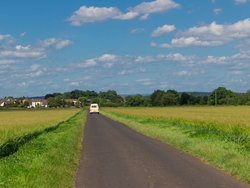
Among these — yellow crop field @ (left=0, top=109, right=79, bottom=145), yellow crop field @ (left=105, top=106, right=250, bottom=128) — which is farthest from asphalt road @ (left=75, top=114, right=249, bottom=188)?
yellow crop field @ (left=105, top=106, right=250, bottom=128)

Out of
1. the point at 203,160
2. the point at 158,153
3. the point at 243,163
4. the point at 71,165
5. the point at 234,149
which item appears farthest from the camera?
the point at 158,153

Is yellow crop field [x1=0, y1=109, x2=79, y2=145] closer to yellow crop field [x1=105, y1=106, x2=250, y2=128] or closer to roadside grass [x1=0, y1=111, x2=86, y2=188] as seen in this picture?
roadside grass [x1=0, y1=111, x2=86, y2=188]

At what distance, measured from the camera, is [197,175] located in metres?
13.1

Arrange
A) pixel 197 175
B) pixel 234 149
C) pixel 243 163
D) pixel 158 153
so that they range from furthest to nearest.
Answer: pixel 158 153
pixel 234 149
pixel 243 163
pixel 197 175

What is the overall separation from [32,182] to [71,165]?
4528 millimetres

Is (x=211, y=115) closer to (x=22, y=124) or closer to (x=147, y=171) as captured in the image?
(x=22, y=124)

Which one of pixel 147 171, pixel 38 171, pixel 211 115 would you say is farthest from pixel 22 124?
pixel 38 171

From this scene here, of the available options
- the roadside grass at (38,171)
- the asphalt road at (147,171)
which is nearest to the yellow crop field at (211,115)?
the asphalt road at (147,171)

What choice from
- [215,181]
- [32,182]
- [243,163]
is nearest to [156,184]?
[215,181]

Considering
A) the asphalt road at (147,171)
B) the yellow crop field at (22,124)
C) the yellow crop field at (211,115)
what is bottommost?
the asphalt road at (147,171)

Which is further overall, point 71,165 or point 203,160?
point 203,160

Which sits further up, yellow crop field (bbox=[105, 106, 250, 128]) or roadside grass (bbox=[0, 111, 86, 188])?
yellow crop field (bbox=[105, 106, 250, 128])

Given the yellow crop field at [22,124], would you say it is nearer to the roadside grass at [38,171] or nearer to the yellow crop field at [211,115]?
the roadside grass at [38,171]

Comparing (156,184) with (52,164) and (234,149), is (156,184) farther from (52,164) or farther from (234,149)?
(234,149)
